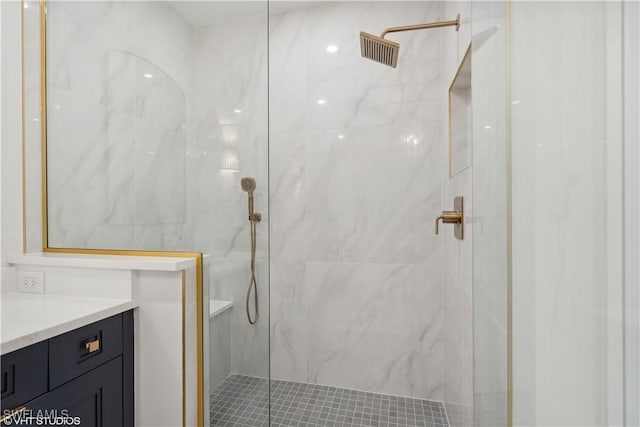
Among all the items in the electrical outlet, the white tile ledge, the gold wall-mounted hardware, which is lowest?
the electrical outlet

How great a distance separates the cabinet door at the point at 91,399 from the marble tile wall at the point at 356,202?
104 cm

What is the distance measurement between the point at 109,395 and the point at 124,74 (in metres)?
1.20

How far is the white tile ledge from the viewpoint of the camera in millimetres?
1183

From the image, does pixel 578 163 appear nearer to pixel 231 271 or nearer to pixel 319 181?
pixel 231 271

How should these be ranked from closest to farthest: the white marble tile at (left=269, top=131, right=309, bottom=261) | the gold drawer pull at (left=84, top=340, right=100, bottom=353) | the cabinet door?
the cabinet door, the gold drawer pull at (left=84, top=340, right=100, bottom=353), the white marble tile at (left=269, top=131, right=309, bottom=261)

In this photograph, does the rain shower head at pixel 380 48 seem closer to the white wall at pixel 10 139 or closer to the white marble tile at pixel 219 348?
the white marble tile at pixel 219 348

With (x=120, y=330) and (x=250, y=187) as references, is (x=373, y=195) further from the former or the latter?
(x=120, y=330)

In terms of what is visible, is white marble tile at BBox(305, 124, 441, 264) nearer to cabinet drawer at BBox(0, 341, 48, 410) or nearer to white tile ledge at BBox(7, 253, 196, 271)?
white tile ledge at BBox(7, 253, 196, 271)

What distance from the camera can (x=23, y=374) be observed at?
908 millimetres

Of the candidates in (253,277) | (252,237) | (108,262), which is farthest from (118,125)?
(253,277)

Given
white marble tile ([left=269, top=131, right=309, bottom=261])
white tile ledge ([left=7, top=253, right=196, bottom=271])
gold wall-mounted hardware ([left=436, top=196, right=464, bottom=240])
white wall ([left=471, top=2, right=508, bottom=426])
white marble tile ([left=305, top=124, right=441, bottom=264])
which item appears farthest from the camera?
white marble tile ([left=269, top=131, right=309, bottom=261])

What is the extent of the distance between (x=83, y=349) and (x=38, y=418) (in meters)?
0.19

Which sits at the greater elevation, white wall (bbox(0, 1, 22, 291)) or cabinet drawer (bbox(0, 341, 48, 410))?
white wall (bbox(0, 1, 22, 291))

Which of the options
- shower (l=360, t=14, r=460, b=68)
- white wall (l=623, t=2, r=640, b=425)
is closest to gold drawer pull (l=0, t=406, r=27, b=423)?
white wall (l=623, t=2, r=640, b=425)
